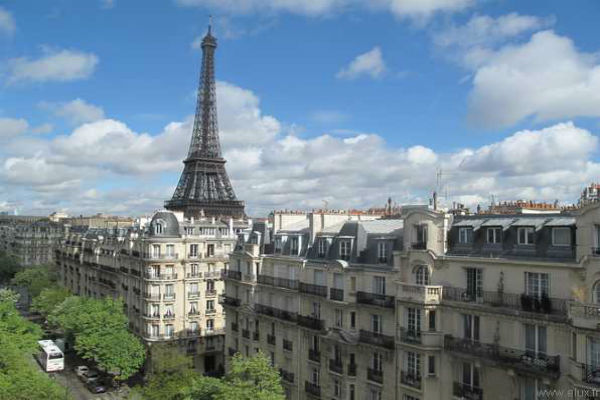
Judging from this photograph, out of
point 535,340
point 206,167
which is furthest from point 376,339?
point 206,167

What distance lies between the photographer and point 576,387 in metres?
21.1

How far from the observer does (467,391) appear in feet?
85.0

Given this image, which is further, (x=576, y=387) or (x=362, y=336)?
(x=362, y=336)

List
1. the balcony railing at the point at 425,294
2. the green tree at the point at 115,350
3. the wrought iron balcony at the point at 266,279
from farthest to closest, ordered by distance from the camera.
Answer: the green tree at the point at 115,350 → the wrought iron balcony at the point at 266,279 → the balcony railing at the point at 425,294

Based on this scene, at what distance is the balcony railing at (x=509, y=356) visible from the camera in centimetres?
2256

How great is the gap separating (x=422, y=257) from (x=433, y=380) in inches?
250

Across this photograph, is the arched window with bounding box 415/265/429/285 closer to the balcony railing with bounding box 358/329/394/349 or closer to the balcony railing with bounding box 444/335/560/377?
the balcony railing with bounding box 444/335/560/377

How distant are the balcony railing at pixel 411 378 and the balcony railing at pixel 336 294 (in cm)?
644

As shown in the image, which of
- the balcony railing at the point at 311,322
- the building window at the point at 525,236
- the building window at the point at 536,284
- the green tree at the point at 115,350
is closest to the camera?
the building window at the point at 536,284

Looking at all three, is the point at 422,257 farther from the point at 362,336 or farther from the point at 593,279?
the point at 593,279

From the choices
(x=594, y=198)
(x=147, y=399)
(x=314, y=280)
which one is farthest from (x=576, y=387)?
(x=147, y=399)

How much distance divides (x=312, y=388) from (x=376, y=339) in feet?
24.4

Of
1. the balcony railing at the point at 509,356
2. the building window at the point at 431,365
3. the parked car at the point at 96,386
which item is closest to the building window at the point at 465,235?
the balcony railing at the point at 509,356

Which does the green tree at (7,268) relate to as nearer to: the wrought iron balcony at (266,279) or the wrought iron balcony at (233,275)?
the wrought iron balcony at (233,275)
